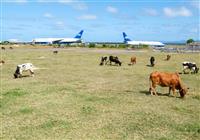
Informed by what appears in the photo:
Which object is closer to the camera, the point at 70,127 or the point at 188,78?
the point at 70,127

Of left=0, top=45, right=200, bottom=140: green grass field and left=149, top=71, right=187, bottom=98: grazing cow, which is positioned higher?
left=149, top=71, right=187, bottom=98: grazing cow

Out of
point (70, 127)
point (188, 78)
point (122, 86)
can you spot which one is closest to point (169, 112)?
point (70, 127)

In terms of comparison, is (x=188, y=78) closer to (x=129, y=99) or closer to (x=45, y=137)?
(x=129, y=99)

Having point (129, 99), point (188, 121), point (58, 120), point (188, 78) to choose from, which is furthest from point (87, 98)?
point (188, 78)

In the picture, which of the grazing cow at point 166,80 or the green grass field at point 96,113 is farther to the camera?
the grazing cow at point 166,80

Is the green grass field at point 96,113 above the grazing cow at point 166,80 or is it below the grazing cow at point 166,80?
below

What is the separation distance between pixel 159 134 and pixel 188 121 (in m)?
2.24

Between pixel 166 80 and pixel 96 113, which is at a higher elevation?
pixel 166 80

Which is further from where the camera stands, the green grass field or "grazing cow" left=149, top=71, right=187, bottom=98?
"grazing cow" left=149, top=71, right=187, bottom=98

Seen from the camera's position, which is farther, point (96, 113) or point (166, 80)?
point (166, 80)

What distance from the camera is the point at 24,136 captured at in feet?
41.4

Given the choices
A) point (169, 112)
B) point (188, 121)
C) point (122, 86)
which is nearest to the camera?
point (188, 121)

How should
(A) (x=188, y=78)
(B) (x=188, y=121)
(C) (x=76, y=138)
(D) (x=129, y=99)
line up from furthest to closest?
(A) (x=188, y=78) < (D) (x=129, y=99) < (B) (x=188, y=121) < (C) (x=76, y=138)

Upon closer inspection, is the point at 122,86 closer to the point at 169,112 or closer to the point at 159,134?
the point at 169,112
